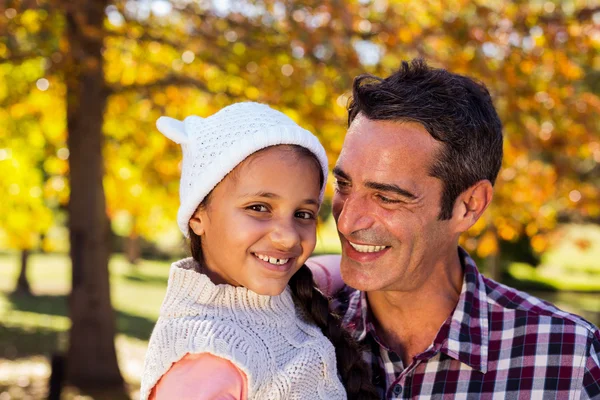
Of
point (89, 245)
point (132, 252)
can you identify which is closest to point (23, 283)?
point (132, 252)

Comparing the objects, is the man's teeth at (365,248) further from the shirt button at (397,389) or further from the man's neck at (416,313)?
the shirt button at (397,389)

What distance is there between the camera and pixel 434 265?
275 cm

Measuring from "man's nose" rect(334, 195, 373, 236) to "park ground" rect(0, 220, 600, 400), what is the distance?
95 centimetres

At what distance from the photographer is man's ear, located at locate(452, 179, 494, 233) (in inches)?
109

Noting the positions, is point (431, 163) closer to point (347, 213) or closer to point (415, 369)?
point (347, 213)

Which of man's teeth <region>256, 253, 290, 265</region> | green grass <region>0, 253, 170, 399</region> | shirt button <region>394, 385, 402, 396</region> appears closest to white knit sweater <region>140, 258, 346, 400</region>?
man's teeth <region>256, 253, 290, 265</region>

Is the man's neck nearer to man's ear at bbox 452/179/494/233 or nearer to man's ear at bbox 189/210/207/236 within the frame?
man's ear at bbox 452/179/494/233

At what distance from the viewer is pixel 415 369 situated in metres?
2.54

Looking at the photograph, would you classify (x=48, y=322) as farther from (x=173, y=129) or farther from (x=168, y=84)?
(x=173, y=129)

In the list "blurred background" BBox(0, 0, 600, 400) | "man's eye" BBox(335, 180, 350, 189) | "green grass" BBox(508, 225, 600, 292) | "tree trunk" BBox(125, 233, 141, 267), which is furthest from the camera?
"tree trunk" BBox(125, 233, 141, 267)

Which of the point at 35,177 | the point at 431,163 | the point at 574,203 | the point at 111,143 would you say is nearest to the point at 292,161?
the point at 431,163

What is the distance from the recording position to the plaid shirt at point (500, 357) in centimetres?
243

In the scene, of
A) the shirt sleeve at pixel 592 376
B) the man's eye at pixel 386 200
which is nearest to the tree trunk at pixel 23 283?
the man's eye at pixel 386 200

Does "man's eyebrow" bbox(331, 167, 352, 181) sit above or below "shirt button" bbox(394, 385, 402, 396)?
above
